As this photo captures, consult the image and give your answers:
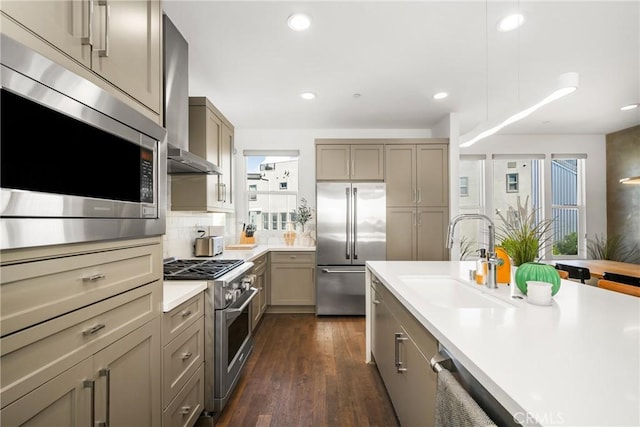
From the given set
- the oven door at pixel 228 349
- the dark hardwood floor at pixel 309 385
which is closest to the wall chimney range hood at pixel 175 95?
the oven door at pixel 228 349

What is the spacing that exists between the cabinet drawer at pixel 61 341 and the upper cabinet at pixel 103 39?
69cm

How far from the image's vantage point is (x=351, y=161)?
13.4ft

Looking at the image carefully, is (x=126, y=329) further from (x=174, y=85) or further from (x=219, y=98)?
(x=219, y=98)

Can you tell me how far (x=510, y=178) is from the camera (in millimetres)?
5074

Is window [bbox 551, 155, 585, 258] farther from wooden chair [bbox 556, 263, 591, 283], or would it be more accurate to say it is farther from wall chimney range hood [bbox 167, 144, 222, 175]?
wall chimney range hood [bbox 167, 144, 222, 175]

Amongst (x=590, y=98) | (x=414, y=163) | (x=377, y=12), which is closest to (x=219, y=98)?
(x=377, y=12)

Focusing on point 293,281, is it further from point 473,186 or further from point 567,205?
point 567,205

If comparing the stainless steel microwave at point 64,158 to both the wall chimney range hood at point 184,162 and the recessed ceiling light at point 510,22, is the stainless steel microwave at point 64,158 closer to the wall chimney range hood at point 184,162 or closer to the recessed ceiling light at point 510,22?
the wall chimney range hood at point 184,162

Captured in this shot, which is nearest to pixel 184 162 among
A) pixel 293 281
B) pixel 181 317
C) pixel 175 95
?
pixel 175 95

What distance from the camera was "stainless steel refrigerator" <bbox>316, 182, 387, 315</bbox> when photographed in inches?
155

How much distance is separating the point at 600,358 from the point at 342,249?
3195 mm

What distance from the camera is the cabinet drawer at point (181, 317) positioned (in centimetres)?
142

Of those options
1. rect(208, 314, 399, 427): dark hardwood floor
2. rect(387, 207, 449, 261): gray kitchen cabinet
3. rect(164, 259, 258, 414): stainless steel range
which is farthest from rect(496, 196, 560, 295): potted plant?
rect(164, 259, 258, 414): stainless steel range

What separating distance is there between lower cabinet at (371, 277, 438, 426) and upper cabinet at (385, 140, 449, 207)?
2151mm
